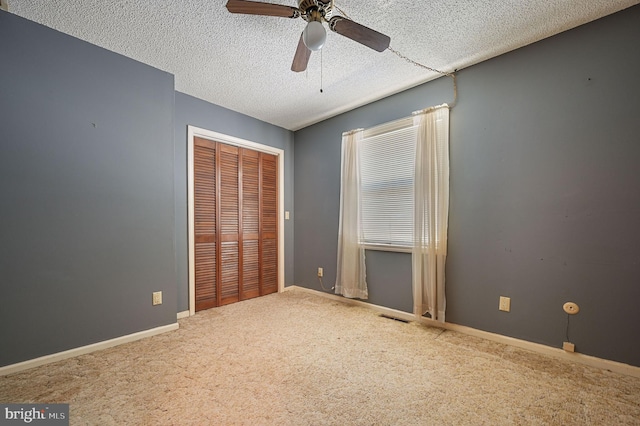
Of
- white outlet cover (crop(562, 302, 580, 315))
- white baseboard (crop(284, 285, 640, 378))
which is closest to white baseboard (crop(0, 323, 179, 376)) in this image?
white baseboard (crop(284, 285, 640, 378))

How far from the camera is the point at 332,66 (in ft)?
8.21

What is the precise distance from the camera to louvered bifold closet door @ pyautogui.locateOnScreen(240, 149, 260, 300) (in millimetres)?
3633

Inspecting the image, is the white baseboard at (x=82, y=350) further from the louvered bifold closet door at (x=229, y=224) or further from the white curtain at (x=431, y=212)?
the white curtain at (x=431, y=212)

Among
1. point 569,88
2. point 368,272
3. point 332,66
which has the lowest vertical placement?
point 368,272

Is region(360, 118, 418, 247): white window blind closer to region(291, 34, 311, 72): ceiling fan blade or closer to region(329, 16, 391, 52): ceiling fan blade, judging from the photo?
region(329, 16, 391, 52): ceiling fan blade

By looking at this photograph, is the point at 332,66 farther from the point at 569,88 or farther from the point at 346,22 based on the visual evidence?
the point at 569,88

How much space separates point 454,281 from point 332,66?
7.75 ft

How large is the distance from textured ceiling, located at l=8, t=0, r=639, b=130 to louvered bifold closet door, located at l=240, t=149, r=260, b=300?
1.04m

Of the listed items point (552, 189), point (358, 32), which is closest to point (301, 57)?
point (358, 32)

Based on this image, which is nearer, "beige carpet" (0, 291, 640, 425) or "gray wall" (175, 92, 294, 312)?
"beige carpet" (0, 291, 640, 425)

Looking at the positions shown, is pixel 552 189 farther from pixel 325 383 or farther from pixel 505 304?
pixel 325 383

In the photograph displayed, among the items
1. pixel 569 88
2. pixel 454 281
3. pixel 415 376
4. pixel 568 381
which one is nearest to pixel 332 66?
pixel 569 88

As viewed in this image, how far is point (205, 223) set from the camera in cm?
322

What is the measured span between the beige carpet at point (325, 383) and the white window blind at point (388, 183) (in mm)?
1093
